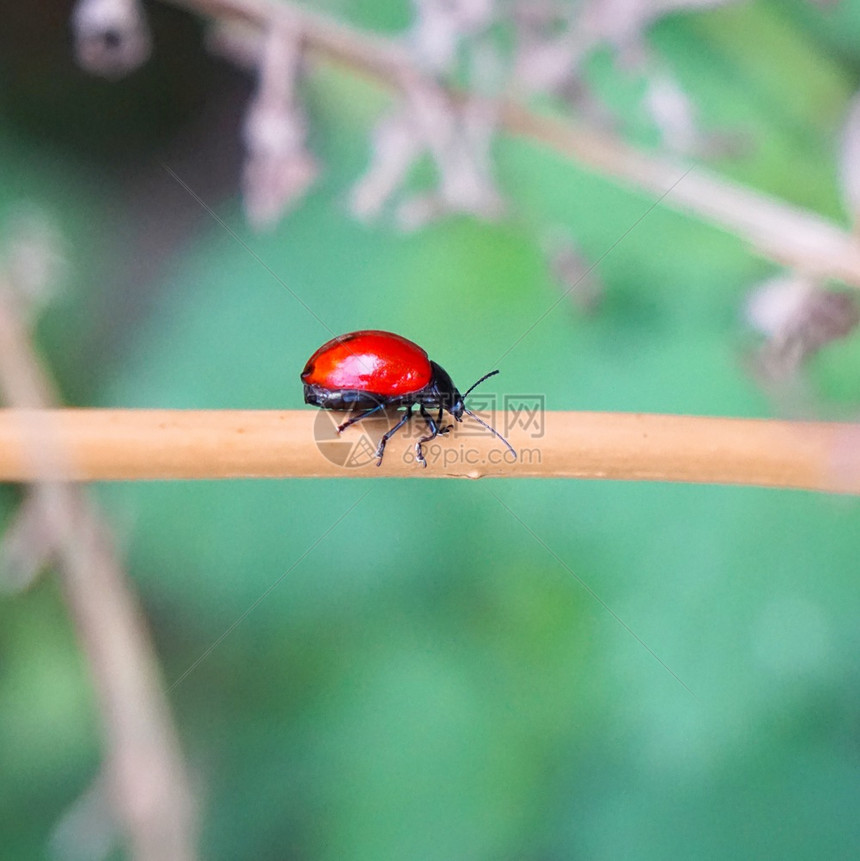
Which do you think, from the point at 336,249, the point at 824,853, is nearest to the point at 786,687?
the point at 824,853

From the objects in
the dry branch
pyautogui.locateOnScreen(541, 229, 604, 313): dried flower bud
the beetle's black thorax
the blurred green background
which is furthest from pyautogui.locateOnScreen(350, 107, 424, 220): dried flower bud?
the dry branch

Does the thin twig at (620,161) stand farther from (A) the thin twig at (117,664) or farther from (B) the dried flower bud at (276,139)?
(A) the thin twig at (117,664)

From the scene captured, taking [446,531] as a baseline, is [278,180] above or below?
above

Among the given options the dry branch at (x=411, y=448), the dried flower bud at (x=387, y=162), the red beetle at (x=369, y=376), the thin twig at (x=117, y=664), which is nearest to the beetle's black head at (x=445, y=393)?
the red beetle at (x=369, y=376)

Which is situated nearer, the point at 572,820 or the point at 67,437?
the point at 67,437

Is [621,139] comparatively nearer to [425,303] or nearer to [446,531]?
[425,303]

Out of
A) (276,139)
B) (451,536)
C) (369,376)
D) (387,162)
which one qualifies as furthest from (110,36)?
(451,536)
